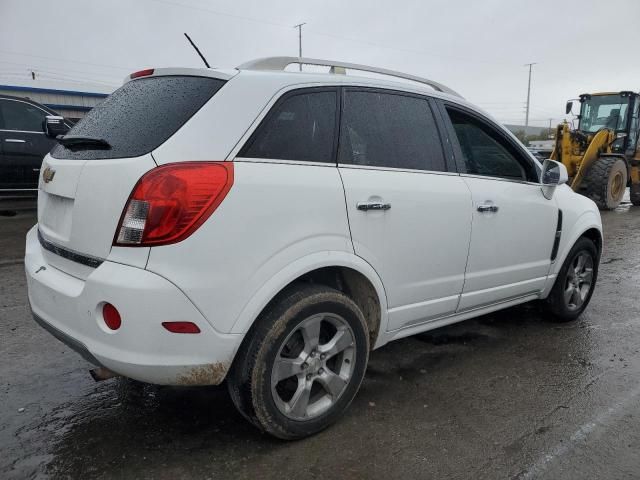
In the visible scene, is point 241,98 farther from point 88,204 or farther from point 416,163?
point 416,163

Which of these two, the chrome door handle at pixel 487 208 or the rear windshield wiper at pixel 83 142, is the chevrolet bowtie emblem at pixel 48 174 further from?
the chrome door handle at pixel 487 208

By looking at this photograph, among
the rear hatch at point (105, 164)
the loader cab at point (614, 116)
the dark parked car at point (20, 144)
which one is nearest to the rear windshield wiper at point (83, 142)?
the rear hatch at point (105, 164)

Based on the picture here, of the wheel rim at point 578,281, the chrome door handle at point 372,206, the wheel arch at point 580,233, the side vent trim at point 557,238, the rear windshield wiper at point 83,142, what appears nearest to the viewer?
the rear windshield wiper at point 83,142

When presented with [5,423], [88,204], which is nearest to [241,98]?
[88,204]

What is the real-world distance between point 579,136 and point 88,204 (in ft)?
43.9

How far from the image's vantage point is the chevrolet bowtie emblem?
8.79 feet

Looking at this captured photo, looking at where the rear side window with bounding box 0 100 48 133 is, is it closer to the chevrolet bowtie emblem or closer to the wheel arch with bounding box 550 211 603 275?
the chevrolet bowtie emblem

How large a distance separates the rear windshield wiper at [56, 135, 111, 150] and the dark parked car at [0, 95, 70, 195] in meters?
6.44

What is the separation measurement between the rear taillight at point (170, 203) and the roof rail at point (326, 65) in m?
0.78

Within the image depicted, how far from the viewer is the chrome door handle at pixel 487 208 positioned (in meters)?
3.34

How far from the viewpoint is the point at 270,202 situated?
2.32 metres

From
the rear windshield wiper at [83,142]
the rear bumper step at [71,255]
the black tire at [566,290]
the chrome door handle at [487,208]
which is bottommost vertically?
the black tire at [566,290]

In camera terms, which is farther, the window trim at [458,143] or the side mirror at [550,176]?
the side mirror at [550,176]

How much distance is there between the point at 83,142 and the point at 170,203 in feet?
2.51
